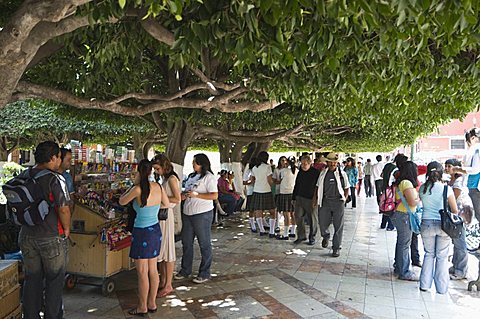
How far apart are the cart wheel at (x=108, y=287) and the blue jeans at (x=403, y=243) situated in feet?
13.9

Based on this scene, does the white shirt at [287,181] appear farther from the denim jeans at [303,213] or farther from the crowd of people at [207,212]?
the denim jeans at [303,213]

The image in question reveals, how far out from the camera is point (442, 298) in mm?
5199

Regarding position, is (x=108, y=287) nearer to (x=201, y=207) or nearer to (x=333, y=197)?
(x=201, y=207)

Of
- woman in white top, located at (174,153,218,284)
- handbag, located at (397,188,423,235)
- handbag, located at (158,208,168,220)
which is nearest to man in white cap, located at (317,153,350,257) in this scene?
handbag, located at (397,188,423,235)

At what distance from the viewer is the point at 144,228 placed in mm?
4340

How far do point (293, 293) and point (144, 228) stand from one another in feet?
7.57

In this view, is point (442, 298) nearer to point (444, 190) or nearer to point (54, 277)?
point (444, 190)

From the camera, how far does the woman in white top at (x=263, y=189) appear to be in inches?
348

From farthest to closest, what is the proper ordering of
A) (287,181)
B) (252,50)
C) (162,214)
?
(287,181) → (162,214) → (252,50)

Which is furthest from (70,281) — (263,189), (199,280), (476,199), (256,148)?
(256,148)

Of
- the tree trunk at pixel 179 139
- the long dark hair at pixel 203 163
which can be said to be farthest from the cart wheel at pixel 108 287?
the tree trunk at pixel 179 139

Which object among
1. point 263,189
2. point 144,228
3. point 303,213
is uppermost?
point 263,189

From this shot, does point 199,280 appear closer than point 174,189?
No

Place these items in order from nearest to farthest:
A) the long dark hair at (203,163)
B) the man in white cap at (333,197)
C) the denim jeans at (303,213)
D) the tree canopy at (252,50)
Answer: the tree canopy at (252,50)
the long dark hair at (203,163)
the man in white cap at (333,197)
the denim jeans at (303,213)
